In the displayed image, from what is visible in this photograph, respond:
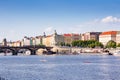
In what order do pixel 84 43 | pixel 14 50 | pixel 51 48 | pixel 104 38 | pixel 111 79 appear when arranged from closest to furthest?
pixel 111 79 → pixel 14 50 → pixel 51 48 → pixel 84 43 → pixel 104 38

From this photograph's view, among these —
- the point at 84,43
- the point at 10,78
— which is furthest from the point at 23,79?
the point at 84,43

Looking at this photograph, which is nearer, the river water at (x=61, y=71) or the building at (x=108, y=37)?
the river water at (x=61, y=71)

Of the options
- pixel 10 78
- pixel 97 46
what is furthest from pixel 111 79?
pixel 97 46

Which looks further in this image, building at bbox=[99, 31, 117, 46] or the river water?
building at bbox=[99, 31, 117, 46]

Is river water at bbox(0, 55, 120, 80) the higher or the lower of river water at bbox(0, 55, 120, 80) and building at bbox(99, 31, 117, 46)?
the lower

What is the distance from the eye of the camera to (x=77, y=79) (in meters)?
40.5

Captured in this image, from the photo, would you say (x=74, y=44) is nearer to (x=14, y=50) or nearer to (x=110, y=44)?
(x=110, y=44)

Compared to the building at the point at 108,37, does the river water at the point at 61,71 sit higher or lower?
lower

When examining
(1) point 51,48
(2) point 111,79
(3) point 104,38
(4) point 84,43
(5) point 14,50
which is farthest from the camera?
(3) point 104,38

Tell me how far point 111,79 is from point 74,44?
13267 cm

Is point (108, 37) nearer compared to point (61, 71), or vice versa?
point (61, 71)

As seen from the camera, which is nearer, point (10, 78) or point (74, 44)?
point (10, 78)

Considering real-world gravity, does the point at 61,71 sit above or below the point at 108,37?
below

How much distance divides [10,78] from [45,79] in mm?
3485
